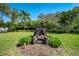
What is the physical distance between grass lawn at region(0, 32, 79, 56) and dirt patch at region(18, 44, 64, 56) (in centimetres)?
7

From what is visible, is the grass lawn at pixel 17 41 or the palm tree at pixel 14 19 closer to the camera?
the grass lawn at pixel 17 41

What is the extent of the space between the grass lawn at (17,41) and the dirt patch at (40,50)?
0.07 metres

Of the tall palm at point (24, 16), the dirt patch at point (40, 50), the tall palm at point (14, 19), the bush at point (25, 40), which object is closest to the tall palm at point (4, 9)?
the tall palm at point (14, 19)

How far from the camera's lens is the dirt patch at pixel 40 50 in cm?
375

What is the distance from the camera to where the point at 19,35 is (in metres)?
3.83

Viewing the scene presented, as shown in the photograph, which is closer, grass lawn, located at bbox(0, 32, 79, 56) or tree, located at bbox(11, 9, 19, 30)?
grass lawn, located at bbox(0, 32, 79, 56)

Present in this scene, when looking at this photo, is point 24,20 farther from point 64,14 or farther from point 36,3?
point 64,14

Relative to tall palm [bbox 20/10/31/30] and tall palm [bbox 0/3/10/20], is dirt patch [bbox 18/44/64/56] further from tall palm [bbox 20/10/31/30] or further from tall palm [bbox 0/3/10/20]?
tall palm [bbox 0/3/10/20]

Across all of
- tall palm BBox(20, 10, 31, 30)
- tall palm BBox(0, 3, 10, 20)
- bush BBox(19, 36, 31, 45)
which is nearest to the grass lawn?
bush BBox(19, 36, 31, 45)

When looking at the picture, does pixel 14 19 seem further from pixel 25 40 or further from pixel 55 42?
pixel 55 42

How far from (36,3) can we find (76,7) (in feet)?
1.88

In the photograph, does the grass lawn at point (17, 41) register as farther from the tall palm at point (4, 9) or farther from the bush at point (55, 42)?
the tall palm at point (4, 9)

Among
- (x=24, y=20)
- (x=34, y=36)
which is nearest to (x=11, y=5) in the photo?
(x=24, y=20)

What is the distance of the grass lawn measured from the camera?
376 centimetres
